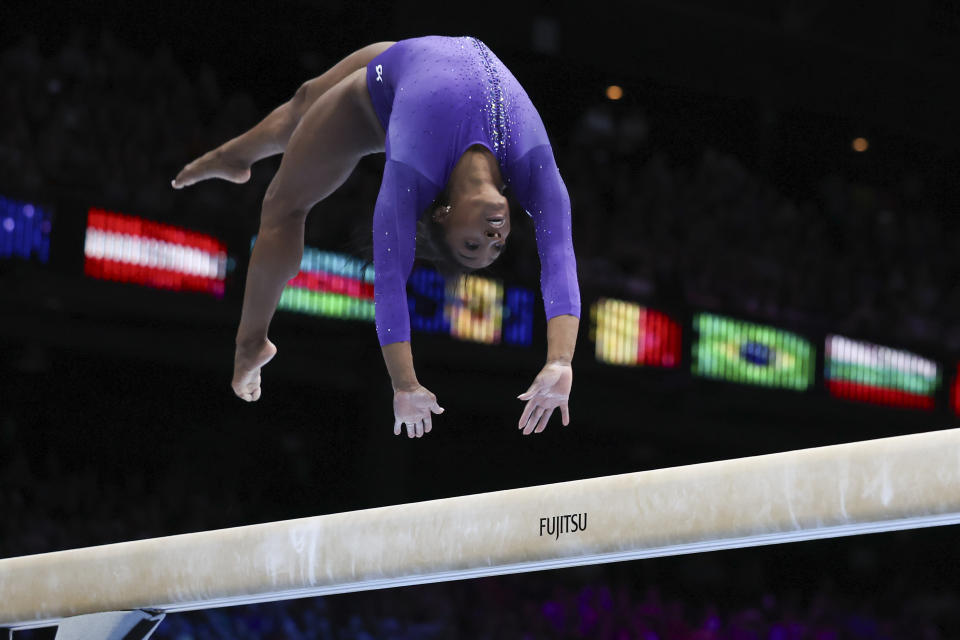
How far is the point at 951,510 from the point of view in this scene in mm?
2312

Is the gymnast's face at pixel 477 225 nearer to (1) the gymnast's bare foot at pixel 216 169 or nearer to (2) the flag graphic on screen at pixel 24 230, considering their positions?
(1) the gymnast's bare foot at pixel 216 169

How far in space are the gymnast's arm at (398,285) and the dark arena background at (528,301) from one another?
4203 mm

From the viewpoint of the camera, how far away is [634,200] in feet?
38.7

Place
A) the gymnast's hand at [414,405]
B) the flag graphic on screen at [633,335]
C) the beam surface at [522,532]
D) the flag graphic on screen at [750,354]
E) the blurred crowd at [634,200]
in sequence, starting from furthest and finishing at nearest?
the flag graphic on screen at [750,354] → the flag graphic on screen at [633,335] → the blurred crowd at [634,200] → the gymnast's hand at [414,405] → the beam surface at [522,532]

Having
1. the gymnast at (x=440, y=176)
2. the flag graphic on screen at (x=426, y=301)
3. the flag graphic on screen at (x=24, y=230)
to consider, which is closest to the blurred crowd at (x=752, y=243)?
the flag graphic on screen at (x=426, y=301)

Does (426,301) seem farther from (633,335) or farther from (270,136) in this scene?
(270,136)

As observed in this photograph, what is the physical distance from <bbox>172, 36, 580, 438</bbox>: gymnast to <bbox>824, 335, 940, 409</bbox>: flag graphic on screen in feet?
27.3

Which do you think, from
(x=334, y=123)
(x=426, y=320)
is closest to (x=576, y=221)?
(x=426, y=320)

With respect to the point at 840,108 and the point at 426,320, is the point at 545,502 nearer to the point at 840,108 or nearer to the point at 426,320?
the point at 426,320

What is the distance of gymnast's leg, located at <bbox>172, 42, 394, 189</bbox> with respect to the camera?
12.5 ft

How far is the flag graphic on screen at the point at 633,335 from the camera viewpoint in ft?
32.8

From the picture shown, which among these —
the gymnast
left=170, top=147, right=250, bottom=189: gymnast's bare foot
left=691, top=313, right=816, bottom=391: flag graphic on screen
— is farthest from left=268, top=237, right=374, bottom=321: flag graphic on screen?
the gymnast

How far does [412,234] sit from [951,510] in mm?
1379

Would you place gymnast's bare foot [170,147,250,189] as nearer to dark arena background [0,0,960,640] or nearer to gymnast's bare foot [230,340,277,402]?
gymnast's bare foot [230,340,277,402]
